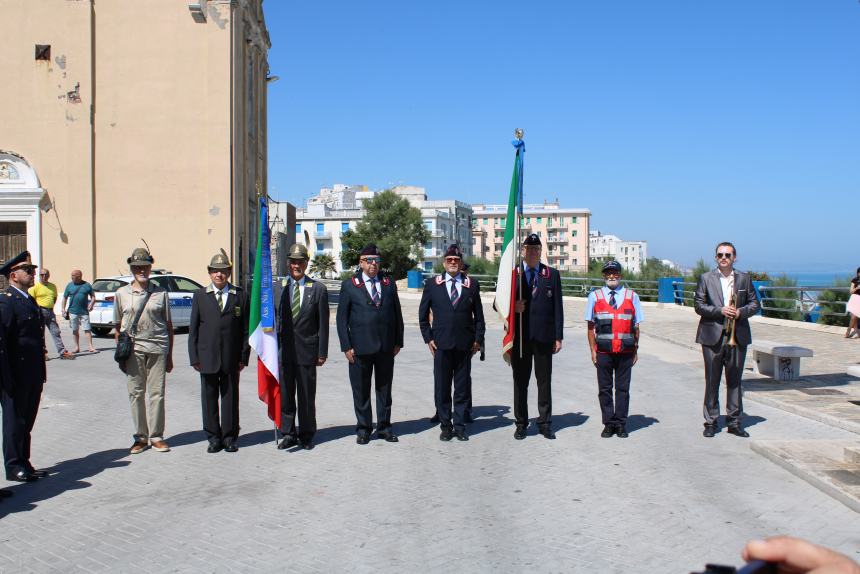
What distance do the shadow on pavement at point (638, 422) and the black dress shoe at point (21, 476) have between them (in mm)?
5881

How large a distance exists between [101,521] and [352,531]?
1823 mm

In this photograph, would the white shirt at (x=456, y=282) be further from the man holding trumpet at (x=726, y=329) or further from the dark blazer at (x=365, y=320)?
the man holding trumpet at (x=726, y=329)

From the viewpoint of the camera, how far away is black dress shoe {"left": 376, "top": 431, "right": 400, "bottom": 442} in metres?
8.48

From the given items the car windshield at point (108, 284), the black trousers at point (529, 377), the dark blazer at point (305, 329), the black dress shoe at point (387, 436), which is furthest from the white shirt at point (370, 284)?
the car windshield at point (108, 284)

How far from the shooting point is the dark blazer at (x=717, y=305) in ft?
28.5

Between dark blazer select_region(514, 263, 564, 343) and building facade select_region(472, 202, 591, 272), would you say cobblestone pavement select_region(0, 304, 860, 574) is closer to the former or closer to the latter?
dark blazer select_region(514, 263, 564, 343)

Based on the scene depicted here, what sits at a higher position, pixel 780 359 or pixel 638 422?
pixel 780 359

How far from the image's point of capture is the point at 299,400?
27.6 ft

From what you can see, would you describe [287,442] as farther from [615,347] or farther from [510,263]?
[615,347]

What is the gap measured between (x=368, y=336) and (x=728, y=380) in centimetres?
378

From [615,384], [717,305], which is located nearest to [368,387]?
[615,384]

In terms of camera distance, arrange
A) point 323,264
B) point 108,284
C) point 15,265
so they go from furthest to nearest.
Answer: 1. point 323,264
2. point 108,284
3. point 15,265

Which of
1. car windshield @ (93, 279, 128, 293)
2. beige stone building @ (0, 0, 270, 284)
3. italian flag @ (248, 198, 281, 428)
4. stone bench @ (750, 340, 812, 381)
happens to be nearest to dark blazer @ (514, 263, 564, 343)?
italian flag @ (248, 198, 281, 428)

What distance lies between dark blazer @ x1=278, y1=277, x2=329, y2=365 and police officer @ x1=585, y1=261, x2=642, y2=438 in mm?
2739
